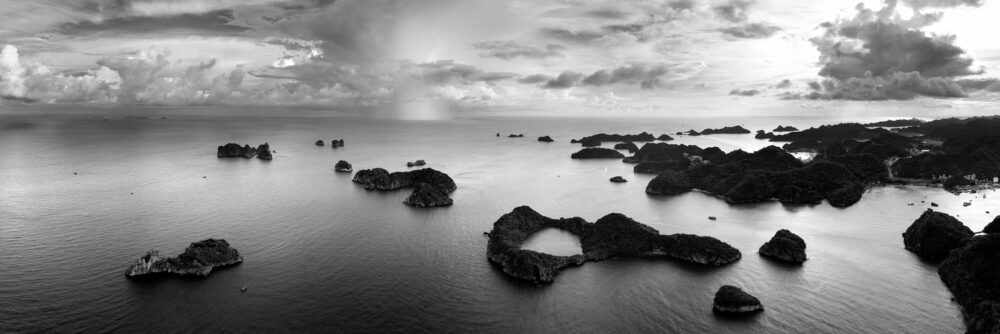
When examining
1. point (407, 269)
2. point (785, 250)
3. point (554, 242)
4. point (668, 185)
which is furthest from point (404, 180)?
point (785, 250)

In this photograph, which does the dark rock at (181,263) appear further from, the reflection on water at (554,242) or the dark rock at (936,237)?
the dark rock at (936,237)

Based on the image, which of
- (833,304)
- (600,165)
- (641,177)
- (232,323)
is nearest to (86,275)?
(232,323)

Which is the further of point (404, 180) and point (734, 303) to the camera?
point (404, 180)

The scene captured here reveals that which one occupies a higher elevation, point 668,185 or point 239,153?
point 239,153

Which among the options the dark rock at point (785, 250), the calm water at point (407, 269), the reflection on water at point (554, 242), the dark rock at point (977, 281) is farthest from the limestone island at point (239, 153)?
the dark rock at point (977, 281)

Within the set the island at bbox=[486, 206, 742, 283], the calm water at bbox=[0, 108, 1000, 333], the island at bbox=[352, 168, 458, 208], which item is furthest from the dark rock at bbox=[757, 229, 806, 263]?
the island at bbox=[352, 168, 458, 208]

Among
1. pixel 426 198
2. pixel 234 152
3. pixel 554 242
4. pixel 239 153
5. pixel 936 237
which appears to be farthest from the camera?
pixel 239 153

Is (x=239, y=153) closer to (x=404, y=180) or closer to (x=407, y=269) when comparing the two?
(x=404, y=180)
